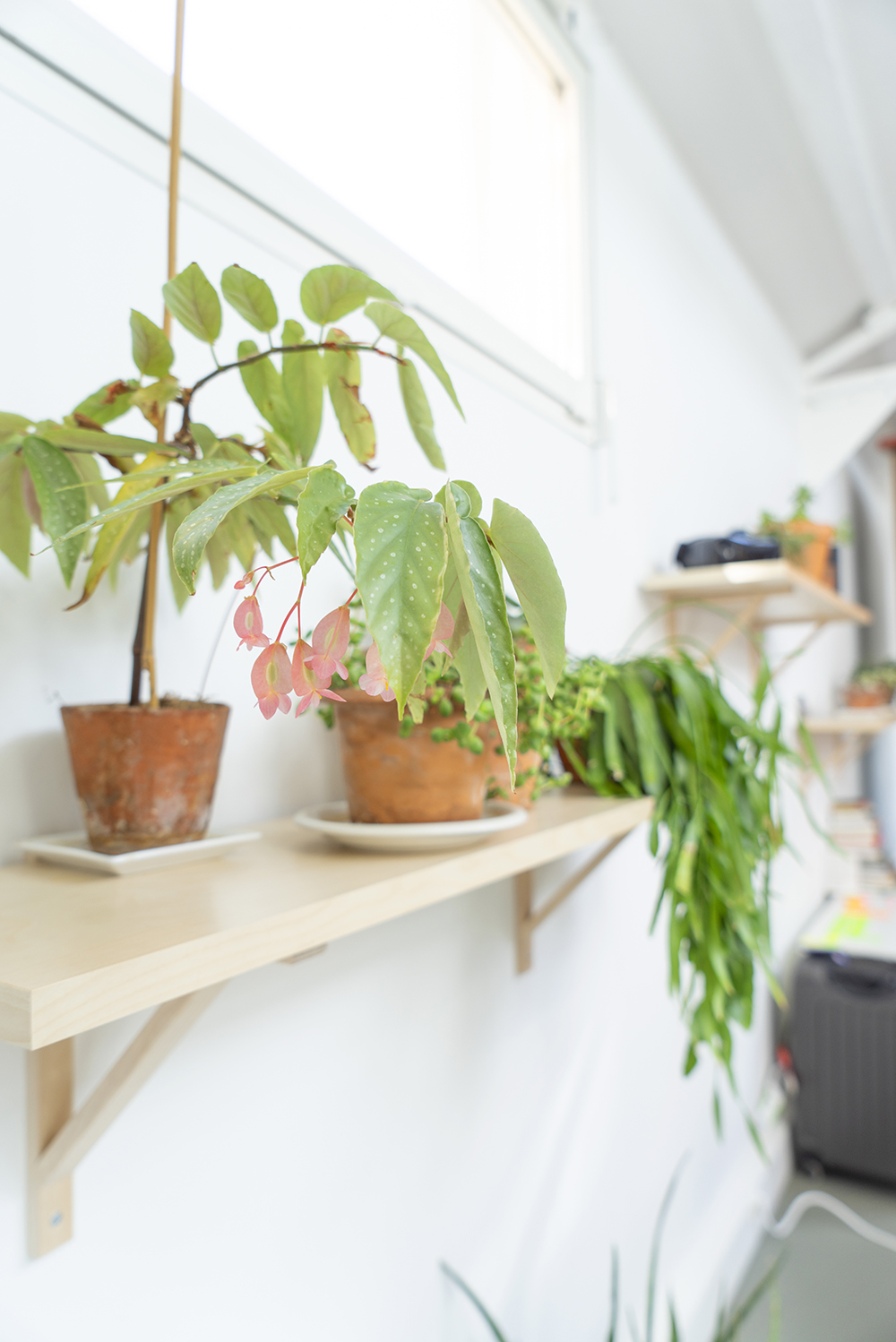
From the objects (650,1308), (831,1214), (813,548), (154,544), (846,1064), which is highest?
(813,548)

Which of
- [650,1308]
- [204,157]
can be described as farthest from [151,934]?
[650,1308]

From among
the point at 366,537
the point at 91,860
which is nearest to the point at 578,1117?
the point at 91,860

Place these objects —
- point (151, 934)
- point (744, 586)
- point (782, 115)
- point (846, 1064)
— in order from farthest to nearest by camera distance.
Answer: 1. point (846, 1064)
2. point (782, 115)
3. point (744, 586)
4. point (151, 934)

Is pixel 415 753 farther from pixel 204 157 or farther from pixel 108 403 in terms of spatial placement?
pixel 204 157

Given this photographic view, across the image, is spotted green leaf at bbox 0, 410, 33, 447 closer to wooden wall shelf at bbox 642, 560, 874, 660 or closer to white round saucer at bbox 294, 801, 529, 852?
white round saucer at bbox 294, 801, 529, 852

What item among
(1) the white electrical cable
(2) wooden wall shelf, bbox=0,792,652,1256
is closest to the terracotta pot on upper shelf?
(1) the white electrical cable

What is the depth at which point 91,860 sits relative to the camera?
1.73 feet

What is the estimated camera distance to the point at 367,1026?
87 centimetres

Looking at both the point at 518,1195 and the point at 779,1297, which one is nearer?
the point at 518,1195

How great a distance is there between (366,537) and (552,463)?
103 cm

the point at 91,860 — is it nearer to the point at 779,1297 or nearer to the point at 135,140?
the point at 135,140

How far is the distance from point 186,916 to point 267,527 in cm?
24

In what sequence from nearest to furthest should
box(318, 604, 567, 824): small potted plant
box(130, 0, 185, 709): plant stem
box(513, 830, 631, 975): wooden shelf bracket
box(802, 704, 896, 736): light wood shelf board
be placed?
box(130, 0, 185, 709): plant stem
box(318, 604, 567, 824): small potted plant
box(513, 830, 631, 975): wooden shelf bracket
box(802, 704, 896, 736): light wood shelf board

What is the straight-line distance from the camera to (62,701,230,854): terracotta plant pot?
542mm
